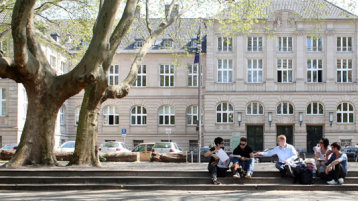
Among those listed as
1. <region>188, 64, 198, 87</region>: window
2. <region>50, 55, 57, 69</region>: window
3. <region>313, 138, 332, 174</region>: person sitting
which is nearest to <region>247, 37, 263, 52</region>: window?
<region>188, 64, 198, 87</region>: window

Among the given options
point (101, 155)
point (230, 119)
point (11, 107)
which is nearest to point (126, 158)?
point (101, 155)

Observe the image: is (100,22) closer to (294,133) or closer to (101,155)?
(101,155)

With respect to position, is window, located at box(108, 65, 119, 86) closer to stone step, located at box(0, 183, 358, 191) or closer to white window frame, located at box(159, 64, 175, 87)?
white window frame, located at box(159, 64, 175, 87)

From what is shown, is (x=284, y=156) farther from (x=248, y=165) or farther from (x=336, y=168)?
(x=336, y=168)

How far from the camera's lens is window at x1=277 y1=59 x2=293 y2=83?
169 ft

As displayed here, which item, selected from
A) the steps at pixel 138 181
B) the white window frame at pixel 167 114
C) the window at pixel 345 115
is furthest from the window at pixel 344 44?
the steps at pixel 138 181

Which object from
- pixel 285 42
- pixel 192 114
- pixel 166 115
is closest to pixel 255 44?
pixel 285 42

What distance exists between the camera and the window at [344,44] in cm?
5103

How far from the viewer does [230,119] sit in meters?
51.8

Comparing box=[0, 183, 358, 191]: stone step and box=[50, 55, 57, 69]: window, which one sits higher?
box=[50, 55, 57, 69]: window

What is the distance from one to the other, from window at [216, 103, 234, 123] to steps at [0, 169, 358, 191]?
3652cm

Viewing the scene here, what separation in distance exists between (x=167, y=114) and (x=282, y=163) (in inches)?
1565

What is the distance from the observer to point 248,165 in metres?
14.7

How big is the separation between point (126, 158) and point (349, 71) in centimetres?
3177
